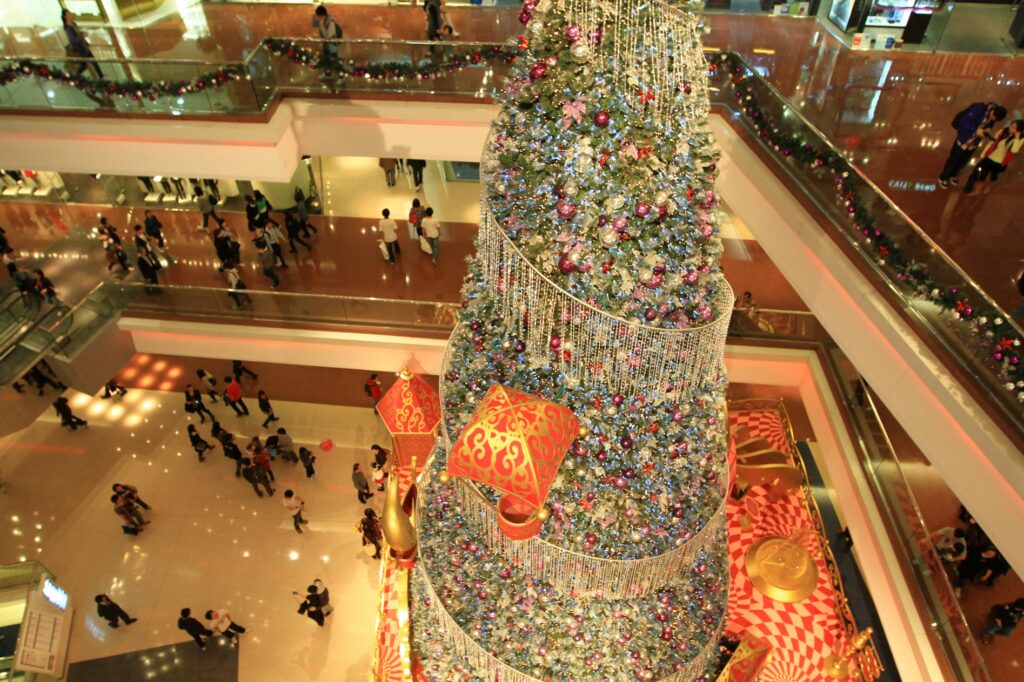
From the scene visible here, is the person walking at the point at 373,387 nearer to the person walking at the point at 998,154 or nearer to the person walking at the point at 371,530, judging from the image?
the person walking at the point at 371,530

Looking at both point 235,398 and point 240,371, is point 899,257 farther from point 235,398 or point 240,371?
point 240,371

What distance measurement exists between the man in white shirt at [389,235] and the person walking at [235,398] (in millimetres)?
3233

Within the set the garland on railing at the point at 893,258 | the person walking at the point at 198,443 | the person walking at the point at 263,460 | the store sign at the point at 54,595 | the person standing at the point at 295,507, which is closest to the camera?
the garland on railing at the point at 893,258

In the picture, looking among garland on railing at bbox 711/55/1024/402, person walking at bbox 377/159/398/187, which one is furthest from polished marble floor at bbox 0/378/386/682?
garland on railing at bbox 711/55/1024/402

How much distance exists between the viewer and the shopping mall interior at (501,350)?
389 cm

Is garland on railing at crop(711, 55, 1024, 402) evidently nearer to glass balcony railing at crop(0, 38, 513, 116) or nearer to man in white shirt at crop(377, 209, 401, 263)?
glass balcony railing at crop(0, 38, 513, 116)

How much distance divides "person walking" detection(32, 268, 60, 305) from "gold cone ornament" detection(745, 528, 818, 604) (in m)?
10.8

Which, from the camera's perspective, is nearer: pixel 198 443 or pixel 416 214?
pixel 198 443

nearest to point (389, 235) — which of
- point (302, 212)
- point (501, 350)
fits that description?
point (302, 212)

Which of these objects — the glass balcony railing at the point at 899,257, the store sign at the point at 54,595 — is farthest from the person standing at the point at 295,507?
the glass balcony railing at the point at 899,257

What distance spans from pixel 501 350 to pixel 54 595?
6.55m

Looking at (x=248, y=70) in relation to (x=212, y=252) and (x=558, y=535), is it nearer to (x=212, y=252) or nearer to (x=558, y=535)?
(x=212, y=252)

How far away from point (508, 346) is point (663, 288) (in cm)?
102

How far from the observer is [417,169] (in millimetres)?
12938
